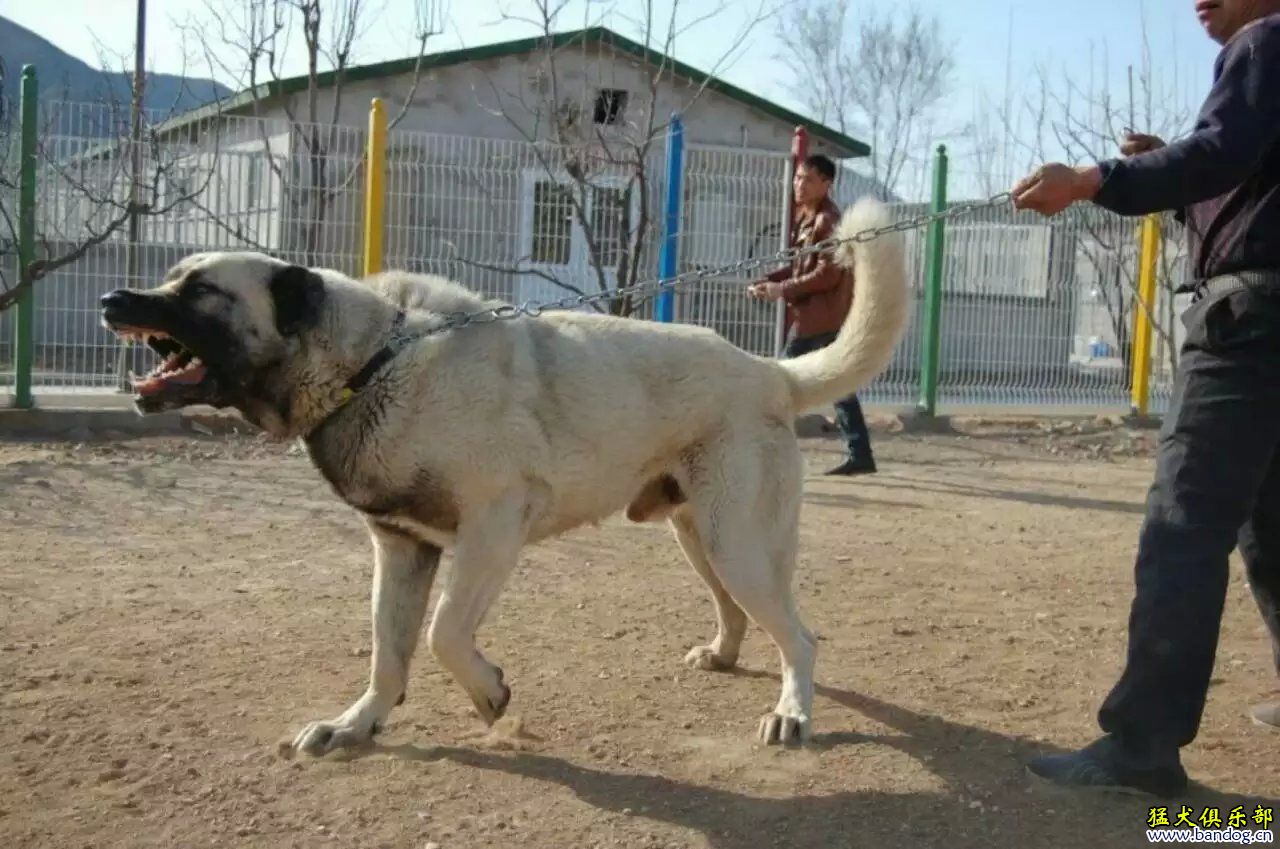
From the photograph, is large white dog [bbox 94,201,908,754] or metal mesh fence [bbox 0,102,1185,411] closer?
large white dog [bbox 94,201,908,754]

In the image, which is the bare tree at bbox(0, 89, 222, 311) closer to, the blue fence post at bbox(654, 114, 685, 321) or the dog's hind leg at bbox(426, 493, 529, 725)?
the blue fence post at bbox(654, 114, 685, 321)

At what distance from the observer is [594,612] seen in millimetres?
5500

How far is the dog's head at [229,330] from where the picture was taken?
380 cm

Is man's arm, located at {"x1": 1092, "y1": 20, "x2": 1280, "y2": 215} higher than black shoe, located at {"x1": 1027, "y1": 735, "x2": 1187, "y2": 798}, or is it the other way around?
man's arm, located at {"x1": 1092, "y1": 20, "x2": 1280, "y2": 215}

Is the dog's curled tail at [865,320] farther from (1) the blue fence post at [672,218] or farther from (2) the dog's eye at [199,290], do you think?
(1) the blue fence post at [672,218]

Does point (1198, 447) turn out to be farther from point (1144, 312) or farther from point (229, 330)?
point (1144, 312)

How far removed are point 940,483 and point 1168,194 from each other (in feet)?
20.7

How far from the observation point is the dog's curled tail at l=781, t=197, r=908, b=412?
4.52 m

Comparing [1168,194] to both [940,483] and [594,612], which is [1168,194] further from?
[940,483]

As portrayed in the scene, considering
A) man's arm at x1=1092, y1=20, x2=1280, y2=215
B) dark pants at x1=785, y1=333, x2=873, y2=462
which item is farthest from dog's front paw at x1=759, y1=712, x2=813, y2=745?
dark pants at x1=785, y1=333, x2=873, y2=462

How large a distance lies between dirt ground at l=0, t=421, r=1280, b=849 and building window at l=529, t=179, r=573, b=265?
4.16m

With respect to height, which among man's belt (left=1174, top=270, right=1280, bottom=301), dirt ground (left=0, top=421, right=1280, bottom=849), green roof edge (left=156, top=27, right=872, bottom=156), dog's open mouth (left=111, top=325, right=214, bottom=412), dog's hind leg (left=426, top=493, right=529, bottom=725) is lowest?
dirt ground (left=0, top=421, right=1280, bottom=849)

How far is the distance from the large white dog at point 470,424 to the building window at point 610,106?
8003 mm

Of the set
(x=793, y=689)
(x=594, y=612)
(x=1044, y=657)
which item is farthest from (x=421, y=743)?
(x=1044, y=657)
